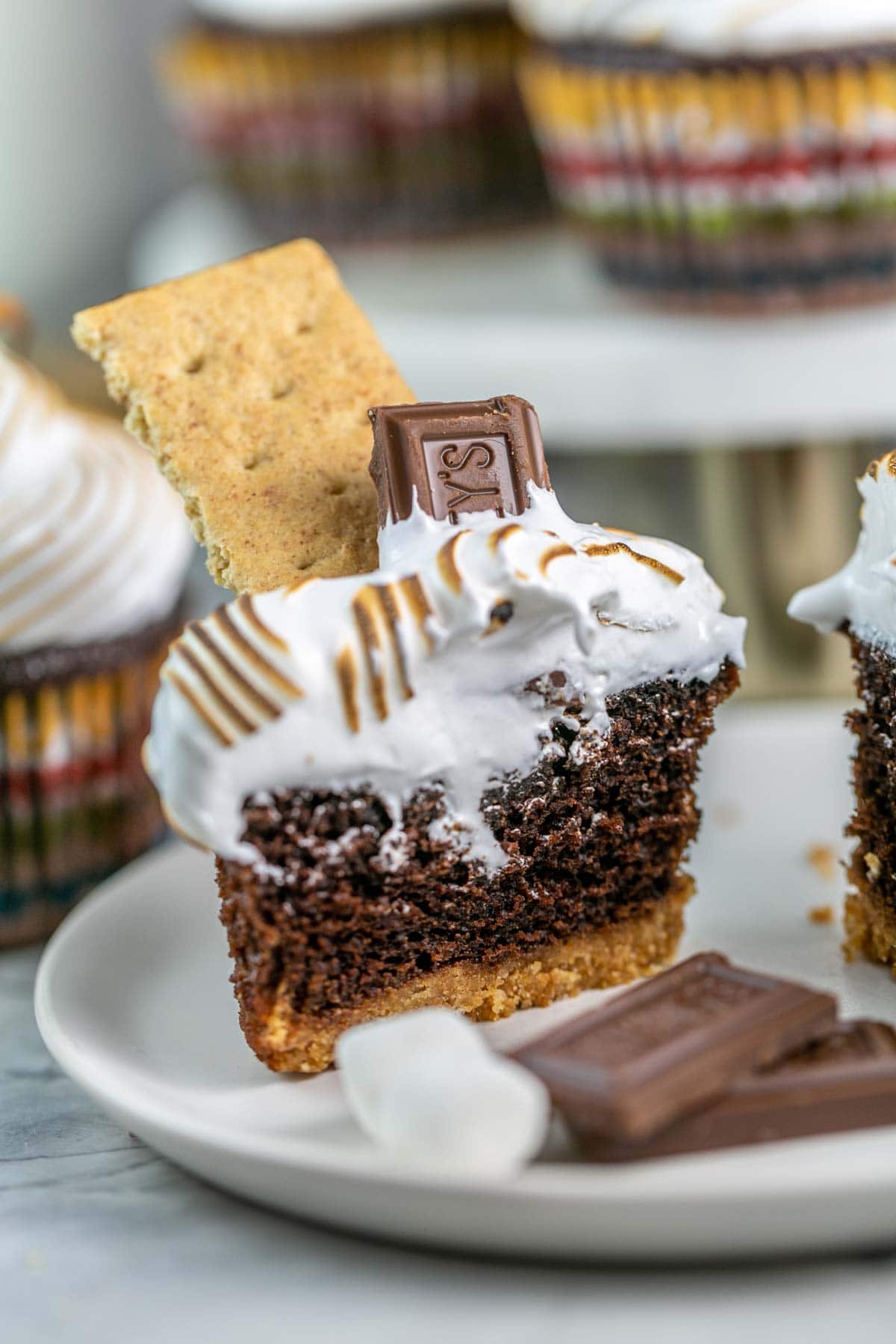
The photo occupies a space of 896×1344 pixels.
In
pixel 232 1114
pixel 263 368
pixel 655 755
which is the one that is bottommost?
pixel 232 1114

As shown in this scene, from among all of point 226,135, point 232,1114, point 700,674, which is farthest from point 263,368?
point 226,135

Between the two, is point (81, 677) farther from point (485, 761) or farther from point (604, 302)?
point (604, 302)

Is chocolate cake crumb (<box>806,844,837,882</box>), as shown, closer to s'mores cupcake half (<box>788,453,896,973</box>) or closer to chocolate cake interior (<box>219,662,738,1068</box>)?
s'mores cupcake half (<box>788,453,896,973</box>)

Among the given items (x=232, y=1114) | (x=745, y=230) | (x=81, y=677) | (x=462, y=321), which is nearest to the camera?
(x=232, y=1114)

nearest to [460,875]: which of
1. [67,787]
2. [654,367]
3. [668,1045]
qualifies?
[668,1045]

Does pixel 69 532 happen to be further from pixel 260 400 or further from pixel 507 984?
pixel 507 984

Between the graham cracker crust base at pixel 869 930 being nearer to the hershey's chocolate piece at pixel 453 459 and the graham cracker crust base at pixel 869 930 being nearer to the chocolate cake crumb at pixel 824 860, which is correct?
the chocolate cake crumb at pixel 824 860
